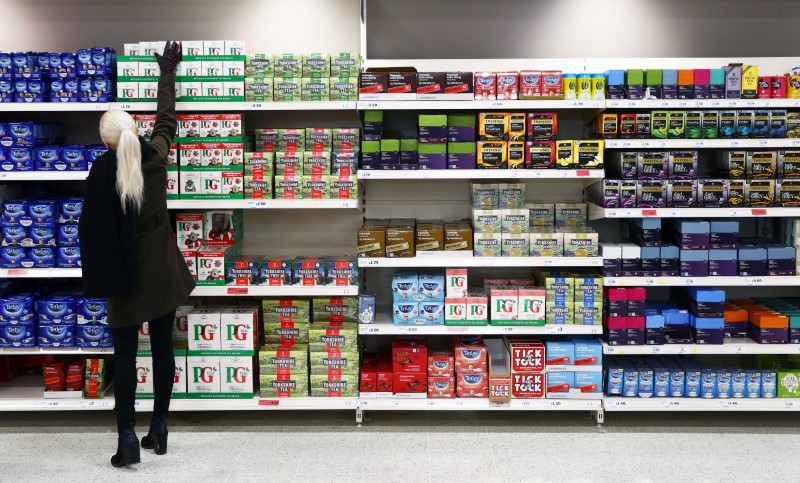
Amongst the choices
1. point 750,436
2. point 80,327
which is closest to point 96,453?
point 80,327

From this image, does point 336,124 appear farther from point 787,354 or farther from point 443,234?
point 787,354

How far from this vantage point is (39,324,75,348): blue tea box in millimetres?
4207

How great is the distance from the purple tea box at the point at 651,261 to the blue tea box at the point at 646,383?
589mm

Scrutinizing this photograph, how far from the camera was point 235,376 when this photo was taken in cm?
421

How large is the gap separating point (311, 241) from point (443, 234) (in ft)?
3.25

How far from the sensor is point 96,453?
3.86 metres

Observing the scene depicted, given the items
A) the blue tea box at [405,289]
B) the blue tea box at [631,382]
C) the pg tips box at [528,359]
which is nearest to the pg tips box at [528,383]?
the pg tips box at [528,359]

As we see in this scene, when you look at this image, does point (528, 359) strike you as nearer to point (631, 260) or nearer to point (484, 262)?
point (484, 262)

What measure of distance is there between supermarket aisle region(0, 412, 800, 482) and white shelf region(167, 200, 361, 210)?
4.34ft

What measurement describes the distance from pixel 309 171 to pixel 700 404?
8.89 feet

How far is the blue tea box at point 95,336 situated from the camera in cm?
420

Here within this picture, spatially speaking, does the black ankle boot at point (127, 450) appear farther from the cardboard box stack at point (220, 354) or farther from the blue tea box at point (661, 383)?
the blue tea box at point (661, 383)

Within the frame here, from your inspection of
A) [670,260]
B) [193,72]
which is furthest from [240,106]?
[670,260]

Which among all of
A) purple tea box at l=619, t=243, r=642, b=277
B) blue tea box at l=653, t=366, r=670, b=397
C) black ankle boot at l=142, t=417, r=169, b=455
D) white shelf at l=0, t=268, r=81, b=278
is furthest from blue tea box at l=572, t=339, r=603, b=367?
white shelf at l=0, t=268, r=81, b=278
